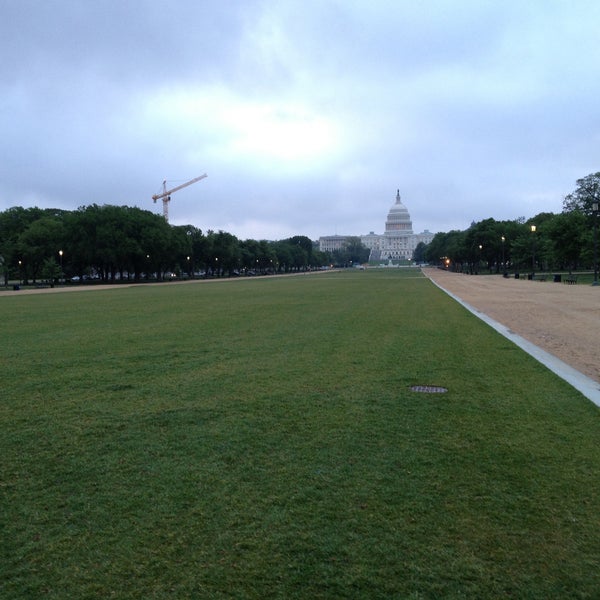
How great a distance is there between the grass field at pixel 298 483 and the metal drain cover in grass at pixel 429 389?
237mm

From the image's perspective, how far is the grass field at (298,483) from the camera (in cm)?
344

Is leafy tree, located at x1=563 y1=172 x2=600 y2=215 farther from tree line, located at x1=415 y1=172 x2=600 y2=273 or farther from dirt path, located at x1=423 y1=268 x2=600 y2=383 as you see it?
dirt path, located at x1=423 y1=268 x2=600 y2=383

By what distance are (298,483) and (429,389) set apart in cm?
405

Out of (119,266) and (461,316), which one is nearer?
(461,316)

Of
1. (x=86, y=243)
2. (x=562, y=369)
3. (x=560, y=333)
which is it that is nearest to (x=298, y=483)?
(x=562, y=369)

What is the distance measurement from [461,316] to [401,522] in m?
16.6

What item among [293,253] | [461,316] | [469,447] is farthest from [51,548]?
[293,253]

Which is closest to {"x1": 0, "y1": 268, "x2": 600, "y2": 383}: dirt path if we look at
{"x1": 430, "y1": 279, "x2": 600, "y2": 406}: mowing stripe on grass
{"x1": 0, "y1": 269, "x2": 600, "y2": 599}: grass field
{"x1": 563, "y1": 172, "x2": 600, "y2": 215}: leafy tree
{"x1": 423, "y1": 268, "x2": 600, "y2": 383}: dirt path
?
{"x1": 423, "y1": 268, "x2": 600, "y2": 383}: dirt path

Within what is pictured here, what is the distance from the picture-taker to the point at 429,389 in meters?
8.21

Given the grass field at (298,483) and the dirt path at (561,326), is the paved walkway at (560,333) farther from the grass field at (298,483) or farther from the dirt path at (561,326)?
the grass field at (298,483)

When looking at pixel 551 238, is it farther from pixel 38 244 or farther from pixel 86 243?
pixel 38 244

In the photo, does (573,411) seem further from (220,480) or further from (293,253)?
(293,253)

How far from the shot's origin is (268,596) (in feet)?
10.6

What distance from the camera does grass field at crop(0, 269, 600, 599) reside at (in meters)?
3.44
